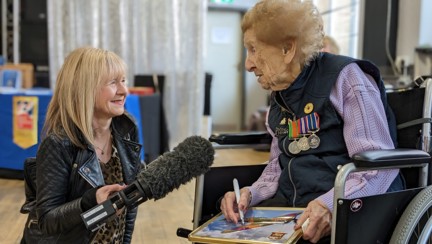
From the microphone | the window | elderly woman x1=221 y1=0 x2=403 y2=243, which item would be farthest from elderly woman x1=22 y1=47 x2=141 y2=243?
the window

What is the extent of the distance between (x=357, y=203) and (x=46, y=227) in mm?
763

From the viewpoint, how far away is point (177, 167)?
96 cm

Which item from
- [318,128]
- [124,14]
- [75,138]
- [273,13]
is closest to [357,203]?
[318,128]

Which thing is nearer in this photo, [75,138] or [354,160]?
[354,160]

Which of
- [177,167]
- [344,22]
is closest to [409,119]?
[177,167]

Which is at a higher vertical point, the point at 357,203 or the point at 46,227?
the point at 357,203

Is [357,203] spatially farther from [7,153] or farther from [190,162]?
[7,153]

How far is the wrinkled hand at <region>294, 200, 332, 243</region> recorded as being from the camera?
3.29 ft

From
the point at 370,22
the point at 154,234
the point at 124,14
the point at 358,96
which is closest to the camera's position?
the point at 358,96

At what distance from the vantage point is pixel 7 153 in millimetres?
3066

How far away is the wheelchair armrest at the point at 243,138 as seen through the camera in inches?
54.4

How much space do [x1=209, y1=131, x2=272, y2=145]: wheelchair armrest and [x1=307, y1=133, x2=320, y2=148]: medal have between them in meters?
0.24

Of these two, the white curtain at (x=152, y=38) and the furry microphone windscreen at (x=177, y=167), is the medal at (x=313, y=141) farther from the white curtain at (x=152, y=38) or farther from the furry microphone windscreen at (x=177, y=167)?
the white curtain at (x=152, y=38)

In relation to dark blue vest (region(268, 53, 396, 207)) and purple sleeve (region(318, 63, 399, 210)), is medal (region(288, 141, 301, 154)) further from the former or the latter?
purple sleeve (region(318, 63, 399, 210))
